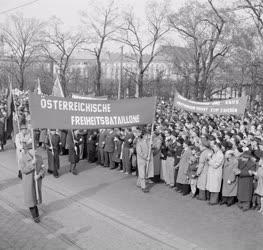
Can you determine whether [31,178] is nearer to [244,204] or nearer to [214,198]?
[214,198]

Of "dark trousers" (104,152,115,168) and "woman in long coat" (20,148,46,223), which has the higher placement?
"woman in long coat" (20,148,46,223)

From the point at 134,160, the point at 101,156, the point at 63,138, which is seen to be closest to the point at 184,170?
the point at 134,160

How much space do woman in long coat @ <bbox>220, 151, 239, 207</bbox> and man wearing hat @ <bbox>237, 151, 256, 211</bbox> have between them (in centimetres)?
14

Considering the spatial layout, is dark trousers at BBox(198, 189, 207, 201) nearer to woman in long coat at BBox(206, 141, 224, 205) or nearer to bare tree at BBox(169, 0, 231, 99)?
woman in long coat at BBox(206, 141, 224, 205)

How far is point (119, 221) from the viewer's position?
8945mm

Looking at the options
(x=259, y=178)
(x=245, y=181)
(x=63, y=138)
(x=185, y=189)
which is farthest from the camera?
(x=63, y=138)

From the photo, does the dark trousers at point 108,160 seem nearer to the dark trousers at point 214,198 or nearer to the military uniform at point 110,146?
the military uniform at point 110,146

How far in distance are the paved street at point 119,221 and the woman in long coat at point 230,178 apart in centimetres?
32

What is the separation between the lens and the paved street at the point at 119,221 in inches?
305

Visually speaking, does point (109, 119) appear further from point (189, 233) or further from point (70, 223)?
point (189, 233)

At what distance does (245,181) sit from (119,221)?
3162mm

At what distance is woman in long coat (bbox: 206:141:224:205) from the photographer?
10172mm

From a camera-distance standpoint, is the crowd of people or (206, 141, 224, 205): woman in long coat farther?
(206, 141, 224, 205): woman in long coat

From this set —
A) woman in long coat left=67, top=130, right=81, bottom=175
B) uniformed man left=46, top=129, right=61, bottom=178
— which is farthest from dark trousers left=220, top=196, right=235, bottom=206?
uniformed man left=46, top=129, right=61, bottom=178
